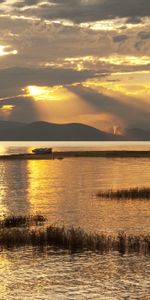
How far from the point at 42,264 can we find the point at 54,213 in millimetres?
23130

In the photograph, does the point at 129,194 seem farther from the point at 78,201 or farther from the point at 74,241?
the point at 74,241

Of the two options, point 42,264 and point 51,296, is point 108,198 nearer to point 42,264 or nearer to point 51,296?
point 42,264

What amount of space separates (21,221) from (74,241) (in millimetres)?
12339

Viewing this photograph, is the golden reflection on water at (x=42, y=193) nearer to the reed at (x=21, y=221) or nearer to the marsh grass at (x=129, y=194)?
the reed at (x=21, y=221)

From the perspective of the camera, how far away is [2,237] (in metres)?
39.2

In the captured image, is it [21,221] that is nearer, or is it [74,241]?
[74,241]

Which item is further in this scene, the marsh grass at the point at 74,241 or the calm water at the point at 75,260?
the marsh grass at the point at 74,241

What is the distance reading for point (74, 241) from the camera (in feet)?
123

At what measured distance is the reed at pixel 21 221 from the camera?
1848 inches

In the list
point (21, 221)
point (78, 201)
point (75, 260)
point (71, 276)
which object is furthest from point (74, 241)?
point (78, 201)

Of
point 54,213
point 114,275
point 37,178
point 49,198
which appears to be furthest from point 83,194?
point 114,275

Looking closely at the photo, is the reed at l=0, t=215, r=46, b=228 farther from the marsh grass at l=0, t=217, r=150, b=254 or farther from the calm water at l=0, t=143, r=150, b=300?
the marsh grass at l=0, t=217, r=150, b=254

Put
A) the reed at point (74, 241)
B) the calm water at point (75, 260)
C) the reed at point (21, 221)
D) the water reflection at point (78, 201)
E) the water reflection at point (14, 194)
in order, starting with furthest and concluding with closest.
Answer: the water reflection at point (14, 194) < the water reflection at point (78, 201) < the reed at point (21, 221) < the reed at point (74, 241) < the calm water at point (75, 260)

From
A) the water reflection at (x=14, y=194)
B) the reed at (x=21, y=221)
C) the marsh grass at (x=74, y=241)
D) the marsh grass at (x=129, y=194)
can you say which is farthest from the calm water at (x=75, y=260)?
the marsh grass at (x=129, y=194)
